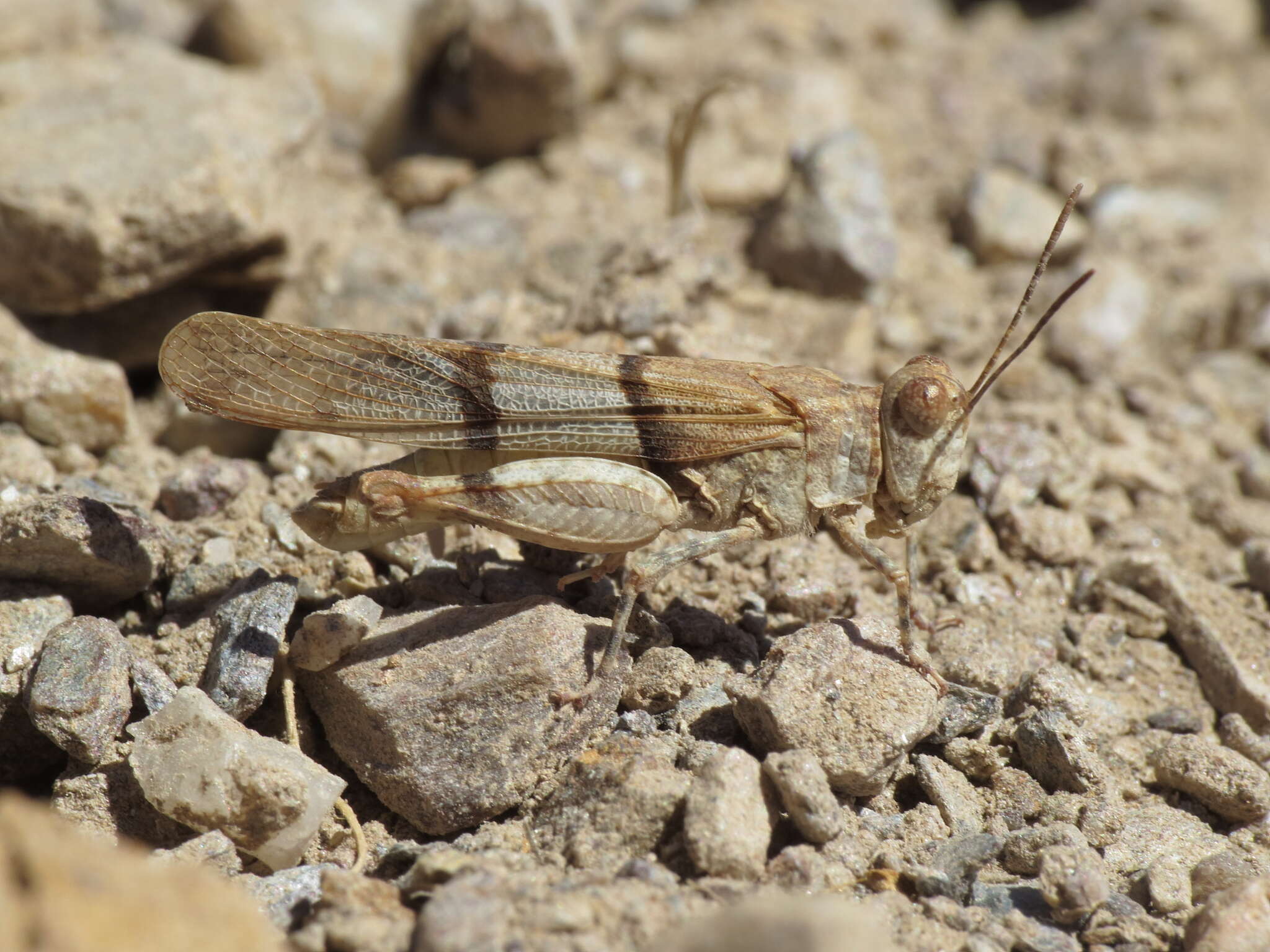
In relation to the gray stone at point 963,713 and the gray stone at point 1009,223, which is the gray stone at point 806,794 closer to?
the gray stone at point 963,713

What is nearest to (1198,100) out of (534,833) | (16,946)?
(534,833)

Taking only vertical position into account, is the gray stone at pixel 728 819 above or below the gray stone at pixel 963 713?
below

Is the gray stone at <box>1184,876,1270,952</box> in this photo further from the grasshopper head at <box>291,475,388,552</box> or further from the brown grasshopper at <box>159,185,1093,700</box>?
the grasshopper head at <box>291,475,388,552</box>

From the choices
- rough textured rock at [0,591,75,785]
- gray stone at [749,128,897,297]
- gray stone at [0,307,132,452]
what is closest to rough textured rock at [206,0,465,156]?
gray stone at [0,307,132,452]

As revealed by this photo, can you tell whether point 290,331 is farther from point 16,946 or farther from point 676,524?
point 16,946

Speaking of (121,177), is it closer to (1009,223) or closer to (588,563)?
(588,563)

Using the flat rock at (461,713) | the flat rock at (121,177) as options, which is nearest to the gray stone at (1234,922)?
the flat rock at (461,713)

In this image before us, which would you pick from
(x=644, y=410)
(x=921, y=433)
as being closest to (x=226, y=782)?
(x=644, y=410)
